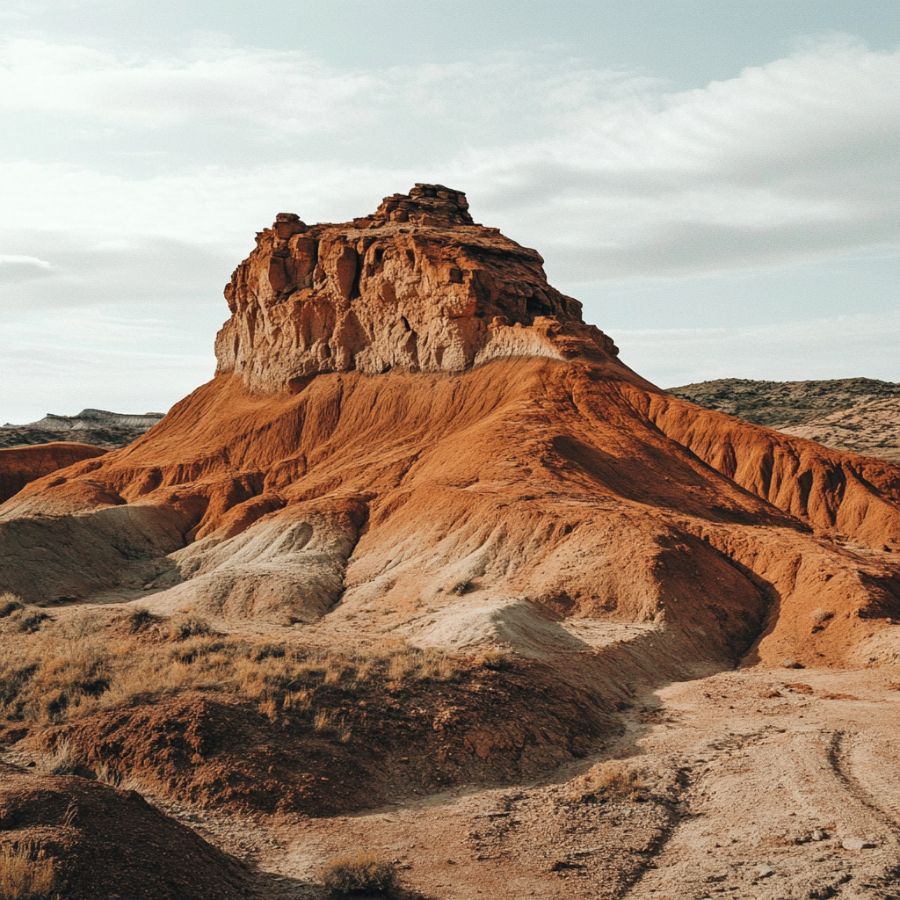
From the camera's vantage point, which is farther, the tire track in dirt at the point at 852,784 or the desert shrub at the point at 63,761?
the desert shrub at the point at 63,761

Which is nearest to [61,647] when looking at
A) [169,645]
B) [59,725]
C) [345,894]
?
[169,645]

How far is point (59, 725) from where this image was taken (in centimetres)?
2045

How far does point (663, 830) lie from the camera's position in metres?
17.0

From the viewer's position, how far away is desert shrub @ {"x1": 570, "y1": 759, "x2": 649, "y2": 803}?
1859cm

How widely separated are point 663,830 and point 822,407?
86.4 m

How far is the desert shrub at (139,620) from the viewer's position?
97.0 feet

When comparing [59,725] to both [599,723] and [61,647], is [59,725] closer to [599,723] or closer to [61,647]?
[61,647]

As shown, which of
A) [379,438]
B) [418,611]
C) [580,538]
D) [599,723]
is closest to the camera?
[599,723]

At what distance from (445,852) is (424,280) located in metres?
46.9

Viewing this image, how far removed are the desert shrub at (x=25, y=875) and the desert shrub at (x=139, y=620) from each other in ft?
56.6

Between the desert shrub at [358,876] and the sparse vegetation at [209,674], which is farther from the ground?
the sparse vegetation at [209,674]

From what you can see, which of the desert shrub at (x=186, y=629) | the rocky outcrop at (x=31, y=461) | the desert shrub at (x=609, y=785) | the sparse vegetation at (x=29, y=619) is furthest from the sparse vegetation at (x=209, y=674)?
the rocky outcrop at (x=31, y=461)

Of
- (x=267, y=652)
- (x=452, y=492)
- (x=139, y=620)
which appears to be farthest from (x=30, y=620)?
(x=452, y=492)

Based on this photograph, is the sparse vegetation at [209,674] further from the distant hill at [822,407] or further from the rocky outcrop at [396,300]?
the distant hill at [822,407]
